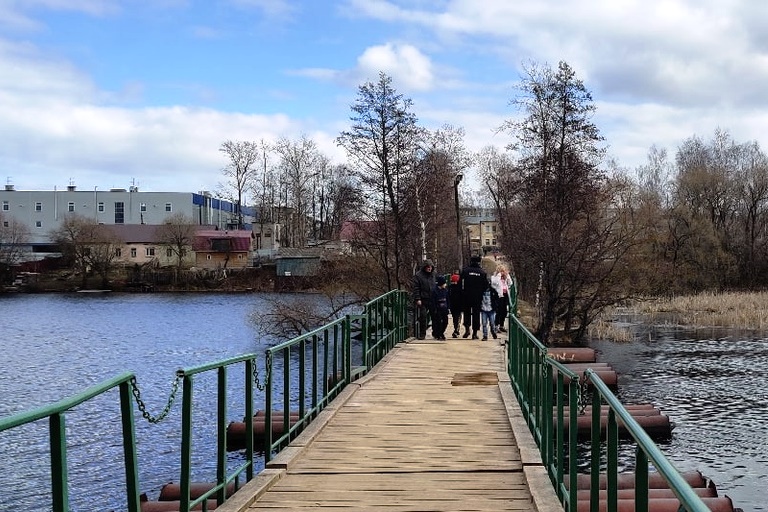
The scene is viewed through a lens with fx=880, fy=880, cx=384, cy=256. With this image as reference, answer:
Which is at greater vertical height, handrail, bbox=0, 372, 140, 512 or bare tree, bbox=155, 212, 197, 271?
bare tree, bbox=155, 212, 197, 271

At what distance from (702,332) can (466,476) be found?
3409 centimetres

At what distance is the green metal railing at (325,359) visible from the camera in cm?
847

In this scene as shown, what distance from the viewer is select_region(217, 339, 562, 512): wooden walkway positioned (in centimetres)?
651

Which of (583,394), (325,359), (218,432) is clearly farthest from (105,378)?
(583,394)

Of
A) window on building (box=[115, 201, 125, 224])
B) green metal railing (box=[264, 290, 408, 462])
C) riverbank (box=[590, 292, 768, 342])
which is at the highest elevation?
window on building (box=[115, 201, 125, 224])

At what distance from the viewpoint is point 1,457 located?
17250mm

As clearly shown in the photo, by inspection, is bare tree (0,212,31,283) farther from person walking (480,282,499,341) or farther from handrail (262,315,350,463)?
handrail (262,315,350,463)

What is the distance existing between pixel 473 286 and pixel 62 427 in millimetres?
14033

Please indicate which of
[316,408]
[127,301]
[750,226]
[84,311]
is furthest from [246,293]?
[316,408]

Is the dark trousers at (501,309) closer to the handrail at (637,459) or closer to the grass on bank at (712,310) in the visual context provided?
the handrail at (637,459)

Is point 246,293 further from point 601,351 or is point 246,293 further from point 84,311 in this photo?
point 601,351

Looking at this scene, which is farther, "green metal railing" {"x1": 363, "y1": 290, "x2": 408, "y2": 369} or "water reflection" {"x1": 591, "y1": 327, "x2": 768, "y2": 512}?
→ "water reflection" {"x1": 591, "y1": 327, "x2": 768, "y2": 512}

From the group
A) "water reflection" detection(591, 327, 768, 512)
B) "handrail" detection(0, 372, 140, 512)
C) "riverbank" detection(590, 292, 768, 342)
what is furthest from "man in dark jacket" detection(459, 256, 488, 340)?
"riverbank" detection(590, 292, 768, 342)

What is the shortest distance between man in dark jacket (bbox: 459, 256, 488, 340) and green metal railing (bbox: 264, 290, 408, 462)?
4.80 feet
